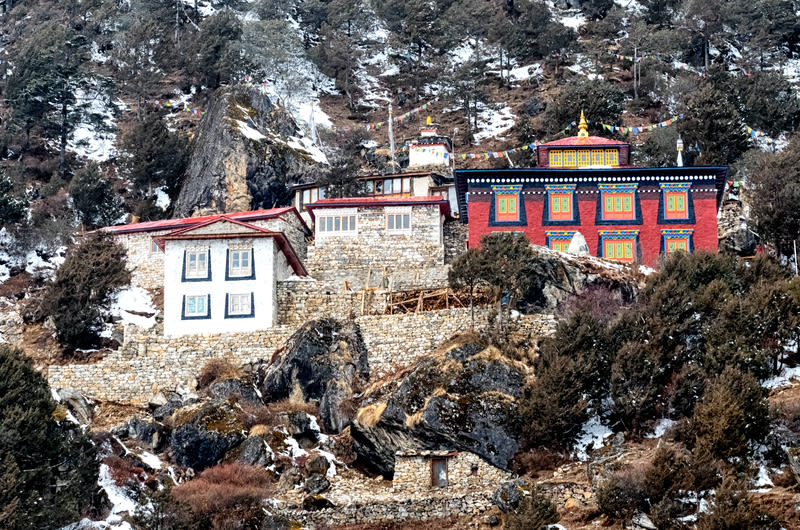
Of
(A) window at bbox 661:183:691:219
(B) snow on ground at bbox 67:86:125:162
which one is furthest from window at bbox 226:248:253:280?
(B) snow on ground at bbox 67:86:125:162

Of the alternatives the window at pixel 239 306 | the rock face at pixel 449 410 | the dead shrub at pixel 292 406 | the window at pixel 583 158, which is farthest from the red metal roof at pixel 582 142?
the dead shrub at pixel 292 406

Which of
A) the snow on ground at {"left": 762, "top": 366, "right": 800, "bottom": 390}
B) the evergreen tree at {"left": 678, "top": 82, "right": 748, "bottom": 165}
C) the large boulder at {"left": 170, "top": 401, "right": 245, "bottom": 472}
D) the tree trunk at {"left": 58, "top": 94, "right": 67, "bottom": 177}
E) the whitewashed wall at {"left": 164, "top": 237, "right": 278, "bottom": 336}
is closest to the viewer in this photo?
the snow on ground at {"left": 762, "top": 366, "right": 800, "bottom": 390}

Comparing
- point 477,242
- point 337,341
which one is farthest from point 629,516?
point 477,242

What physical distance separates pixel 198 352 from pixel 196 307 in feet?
8.87

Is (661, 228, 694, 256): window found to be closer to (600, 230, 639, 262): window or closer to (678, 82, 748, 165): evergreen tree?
(600, 230, 639, 262): window

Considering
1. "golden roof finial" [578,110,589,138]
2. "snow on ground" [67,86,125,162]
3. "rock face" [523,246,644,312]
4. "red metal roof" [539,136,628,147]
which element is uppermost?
"snow on ground" [67,86,125,162]

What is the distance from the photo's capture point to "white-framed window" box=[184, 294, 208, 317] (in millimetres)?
53438

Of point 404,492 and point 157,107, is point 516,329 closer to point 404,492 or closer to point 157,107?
point 404,492

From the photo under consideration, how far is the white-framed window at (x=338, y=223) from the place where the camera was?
6131 cm

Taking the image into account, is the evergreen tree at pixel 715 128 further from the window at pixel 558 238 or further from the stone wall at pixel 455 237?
the stone wall at pixel 455 237

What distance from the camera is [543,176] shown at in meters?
62.8

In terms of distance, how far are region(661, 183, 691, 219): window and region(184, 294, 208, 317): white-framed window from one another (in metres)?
26.9

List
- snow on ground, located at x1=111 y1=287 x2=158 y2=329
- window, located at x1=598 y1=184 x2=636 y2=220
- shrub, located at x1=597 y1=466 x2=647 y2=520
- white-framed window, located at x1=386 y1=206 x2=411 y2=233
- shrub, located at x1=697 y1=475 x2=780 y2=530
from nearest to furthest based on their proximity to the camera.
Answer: shrub, located at x1=697 y1=475 x2=780 y2=530
shrub, located at x1=597 y1=466 x2=647 y2=520
snow on ground, located at x1=111 y1=287 x2=158 y2=329
white-framed window, located at x1=386 y1=206 x2=411 y2=233
window, located at x1=598 y1=184 x2=636 y2=220

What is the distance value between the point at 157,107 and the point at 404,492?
60672 millimetres
